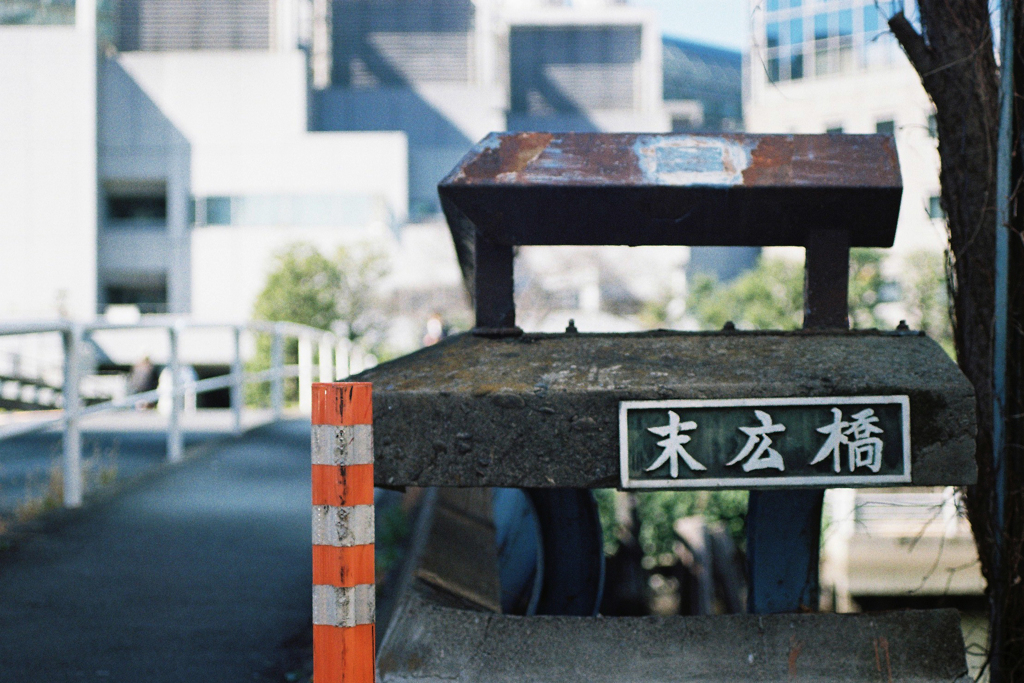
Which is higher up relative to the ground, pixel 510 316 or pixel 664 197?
pixel 664 197

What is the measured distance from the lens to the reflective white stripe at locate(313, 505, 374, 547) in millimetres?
2568

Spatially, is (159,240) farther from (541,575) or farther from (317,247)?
(541,575)

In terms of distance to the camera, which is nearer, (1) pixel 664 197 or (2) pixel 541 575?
(1) pixel 664 197

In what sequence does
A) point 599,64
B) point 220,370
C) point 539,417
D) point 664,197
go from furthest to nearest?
point 599,64
point 220,370
point 664,197
point 539,417

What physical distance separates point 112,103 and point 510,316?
42.4 metres

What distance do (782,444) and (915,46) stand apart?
62.4 inches

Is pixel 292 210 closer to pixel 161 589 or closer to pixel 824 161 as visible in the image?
pixel 161 589

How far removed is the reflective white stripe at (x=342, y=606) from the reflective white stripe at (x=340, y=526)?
4.3 inches

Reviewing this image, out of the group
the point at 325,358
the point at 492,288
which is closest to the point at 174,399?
the point at 492,288

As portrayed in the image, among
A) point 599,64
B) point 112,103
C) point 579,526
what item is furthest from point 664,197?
point 599,64

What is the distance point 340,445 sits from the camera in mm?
2576

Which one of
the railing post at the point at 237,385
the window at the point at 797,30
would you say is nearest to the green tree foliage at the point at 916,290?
the window at the point at 797,30

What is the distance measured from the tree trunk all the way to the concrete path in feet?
7.89

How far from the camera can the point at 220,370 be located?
135 feet
